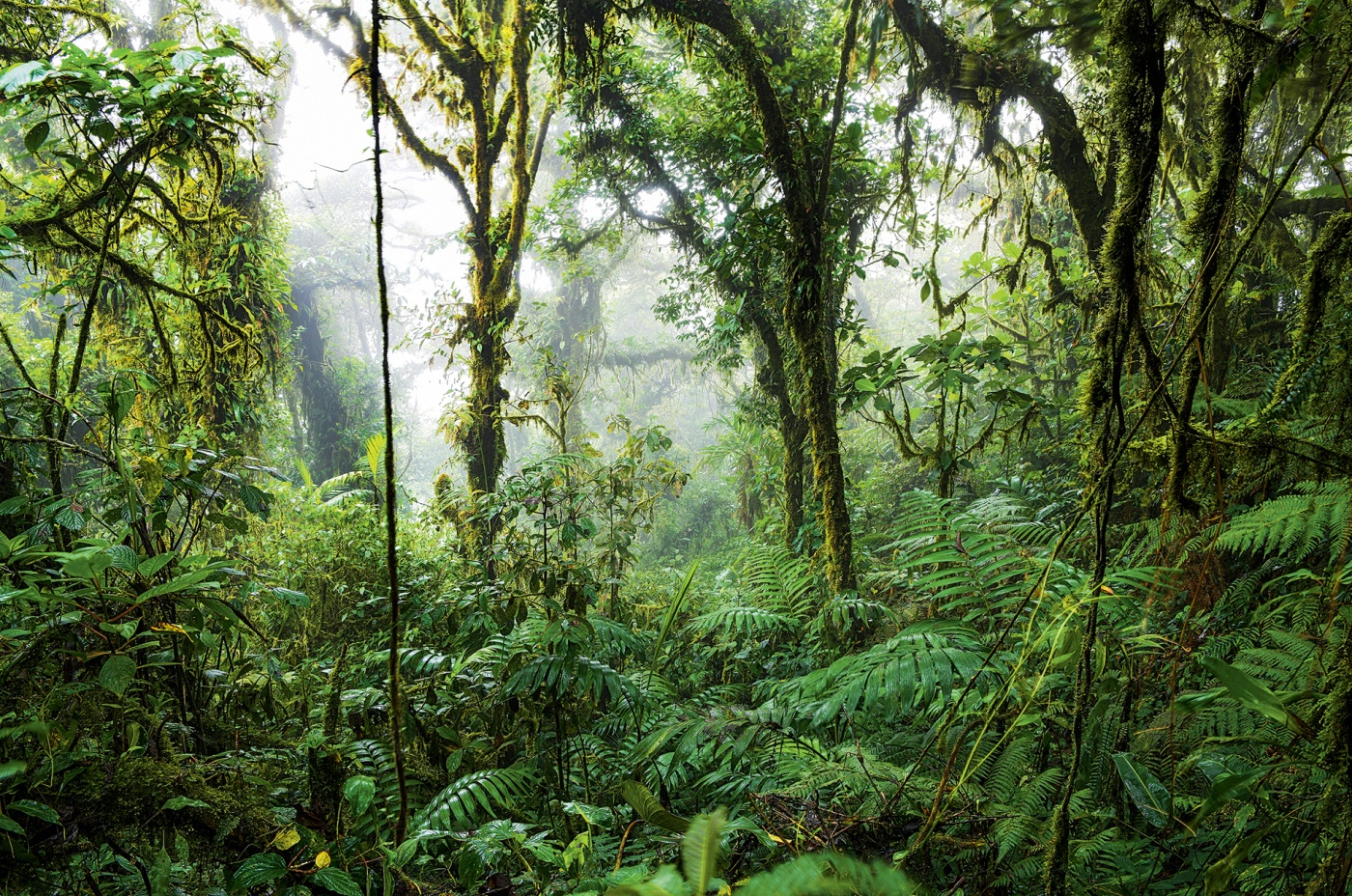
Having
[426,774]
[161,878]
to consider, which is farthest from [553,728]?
[161,878]

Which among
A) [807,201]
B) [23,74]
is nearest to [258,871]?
[23,74]

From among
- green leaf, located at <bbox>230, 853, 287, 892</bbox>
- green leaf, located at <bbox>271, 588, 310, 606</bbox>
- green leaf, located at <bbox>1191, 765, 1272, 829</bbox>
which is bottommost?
green leaf, located at <bbox>230, 853, 287, 892</bbox>

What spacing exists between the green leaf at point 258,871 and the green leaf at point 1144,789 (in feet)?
6.27

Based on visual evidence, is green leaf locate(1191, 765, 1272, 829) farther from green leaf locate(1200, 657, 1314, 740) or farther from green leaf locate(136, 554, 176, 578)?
A: green leaf locate(136, 554, 176, 578)

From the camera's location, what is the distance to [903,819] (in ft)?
5.17

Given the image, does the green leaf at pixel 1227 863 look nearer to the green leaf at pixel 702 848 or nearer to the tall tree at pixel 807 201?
the green leaf at pixel 702 848

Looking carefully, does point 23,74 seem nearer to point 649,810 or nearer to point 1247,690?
point 649,810

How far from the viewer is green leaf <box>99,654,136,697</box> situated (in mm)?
1367

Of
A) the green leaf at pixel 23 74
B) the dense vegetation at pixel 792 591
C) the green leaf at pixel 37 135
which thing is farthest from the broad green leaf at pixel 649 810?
the green leaf at pixel 37 135

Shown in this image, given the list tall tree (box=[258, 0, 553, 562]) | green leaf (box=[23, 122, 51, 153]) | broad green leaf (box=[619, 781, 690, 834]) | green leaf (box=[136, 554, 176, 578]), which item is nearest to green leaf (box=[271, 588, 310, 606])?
green leaf (box=[136, 554, 176, 578])

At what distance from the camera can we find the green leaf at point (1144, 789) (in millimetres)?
1501

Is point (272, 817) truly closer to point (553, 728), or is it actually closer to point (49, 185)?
point (553, 728)

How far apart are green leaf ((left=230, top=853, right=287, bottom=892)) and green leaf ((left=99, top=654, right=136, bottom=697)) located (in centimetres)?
46

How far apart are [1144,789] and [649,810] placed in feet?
3.96
